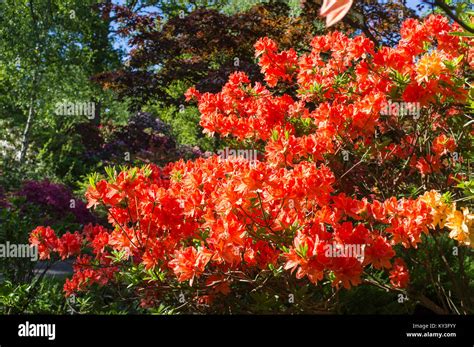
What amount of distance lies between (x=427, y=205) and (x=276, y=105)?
4.65 feet

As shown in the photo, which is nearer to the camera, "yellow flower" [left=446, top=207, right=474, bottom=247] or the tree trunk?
"yellow flower" [left=446, top=207, right=474, bottom=247]

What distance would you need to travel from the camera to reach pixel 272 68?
12.4 feet

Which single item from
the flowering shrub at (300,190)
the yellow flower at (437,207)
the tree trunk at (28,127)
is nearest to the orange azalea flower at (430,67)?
the flowering shrub at (300,190)

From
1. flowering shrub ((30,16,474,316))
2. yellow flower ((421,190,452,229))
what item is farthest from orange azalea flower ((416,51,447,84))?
yellow flower ((421,190,452,229))

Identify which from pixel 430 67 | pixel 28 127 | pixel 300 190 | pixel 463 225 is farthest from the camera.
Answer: pixel 28 127

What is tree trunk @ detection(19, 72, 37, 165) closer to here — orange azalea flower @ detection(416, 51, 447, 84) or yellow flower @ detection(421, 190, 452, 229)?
orange azalea flower @ detection(416, 51, 447, 84)

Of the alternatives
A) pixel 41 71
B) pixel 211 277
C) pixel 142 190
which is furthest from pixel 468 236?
pixel 41 71

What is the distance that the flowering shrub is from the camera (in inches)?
87.9

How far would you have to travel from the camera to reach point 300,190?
7.38ft

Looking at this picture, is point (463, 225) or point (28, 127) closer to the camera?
point (463, 225)

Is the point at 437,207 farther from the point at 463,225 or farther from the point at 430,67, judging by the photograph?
the point at 430,67

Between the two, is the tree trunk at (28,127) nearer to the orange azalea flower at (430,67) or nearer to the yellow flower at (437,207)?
the orange azalea flower at (430,67)

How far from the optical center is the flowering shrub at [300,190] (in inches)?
87.9

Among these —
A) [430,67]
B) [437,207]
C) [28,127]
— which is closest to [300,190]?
[437,207]
